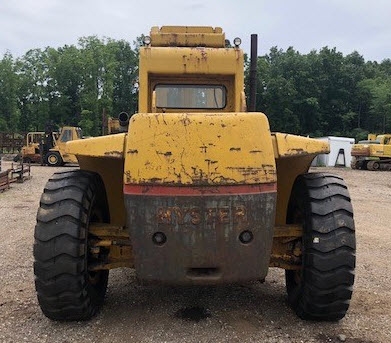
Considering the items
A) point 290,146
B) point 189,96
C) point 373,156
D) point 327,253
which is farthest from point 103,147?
point 373,156

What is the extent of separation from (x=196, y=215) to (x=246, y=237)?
468mm

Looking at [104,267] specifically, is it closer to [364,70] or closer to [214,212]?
[214,212]

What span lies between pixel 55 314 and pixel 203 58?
3382 millimetres

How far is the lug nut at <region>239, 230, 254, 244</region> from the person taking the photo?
3.96 meters

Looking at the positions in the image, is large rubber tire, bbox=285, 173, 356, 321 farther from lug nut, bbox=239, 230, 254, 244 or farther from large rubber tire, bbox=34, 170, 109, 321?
large rubber tire, bbox=34, 170, 109, 321

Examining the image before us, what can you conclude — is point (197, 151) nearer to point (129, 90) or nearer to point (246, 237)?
point (246, 237)

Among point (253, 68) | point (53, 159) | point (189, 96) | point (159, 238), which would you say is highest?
point (253, 68)

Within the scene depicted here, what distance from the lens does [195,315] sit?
15.5 feet

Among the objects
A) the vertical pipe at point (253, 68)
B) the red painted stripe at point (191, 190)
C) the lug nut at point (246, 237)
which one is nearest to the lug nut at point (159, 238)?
the red painted stripe at point (191, 190)

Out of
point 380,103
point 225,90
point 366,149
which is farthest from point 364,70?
point 225,90

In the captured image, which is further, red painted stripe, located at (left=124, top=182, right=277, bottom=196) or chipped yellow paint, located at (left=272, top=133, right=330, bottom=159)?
chipped yellow paint, located at (left=272, top=133, right=330, bottom=159)

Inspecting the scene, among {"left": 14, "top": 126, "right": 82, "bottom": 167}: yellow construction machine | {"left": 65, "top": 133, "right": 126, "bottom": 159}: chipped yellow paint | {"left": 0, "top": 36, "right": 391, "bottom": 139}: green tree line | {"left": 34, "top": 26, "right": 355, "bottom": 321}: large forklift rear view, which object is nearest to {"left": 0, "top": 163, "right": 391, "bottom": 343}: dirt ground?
{"left": 34, "top": 26, "right": 355, "bottom": 321}: large forklift rear view

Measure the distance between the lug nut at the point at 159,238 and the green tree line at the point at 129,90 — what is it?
4475 centimetres

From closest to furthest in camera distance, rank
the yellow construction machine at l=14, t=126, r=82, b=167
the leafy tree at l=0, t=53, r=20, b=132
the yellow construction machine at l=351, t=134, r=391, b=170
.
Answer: the yellow construction machine at l=14, t=126, r=82, b=167, the yellow construction machine at l=351, t=134, r=391, b=170, the leafy tree at l=0, t=53, r=20, b=132
